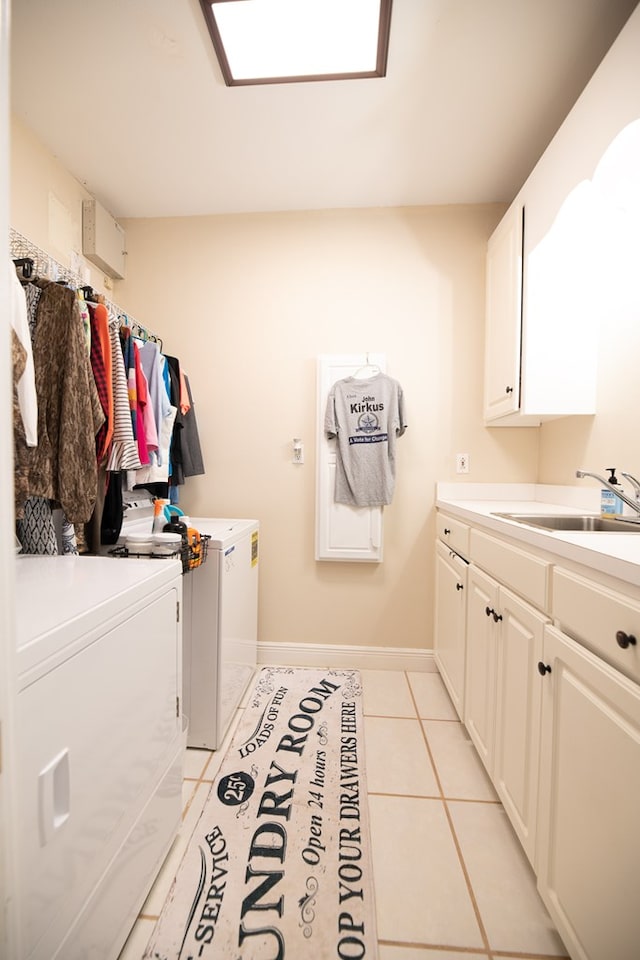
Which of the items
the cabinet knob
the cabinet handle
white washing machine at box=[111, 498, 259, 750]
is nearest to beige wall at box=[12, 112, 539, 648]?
white washing machine at box=[111, 498, 259, 750]

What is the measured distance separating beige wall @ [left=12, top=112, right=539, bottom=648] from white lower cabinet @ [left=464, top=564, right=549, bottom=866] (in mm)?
787

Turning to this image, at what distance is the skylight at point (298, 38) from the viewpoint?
124cm

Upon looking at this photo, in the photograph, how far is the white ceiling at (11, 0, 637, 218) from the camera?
1.31 meters

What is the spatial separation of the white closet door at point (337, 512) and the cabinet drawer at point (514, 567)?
715mm

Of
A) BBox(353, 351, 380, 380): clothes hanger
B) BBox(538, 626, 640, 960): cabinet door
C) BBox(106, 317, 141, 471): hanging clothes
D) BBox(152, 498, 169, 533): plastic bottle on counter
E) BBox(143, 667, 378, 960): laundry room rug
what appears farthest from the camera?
BBox(353, 351, 380, 380): clothes hanger

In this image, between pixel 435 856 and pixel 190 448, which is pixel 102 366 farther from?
pixel 435 856

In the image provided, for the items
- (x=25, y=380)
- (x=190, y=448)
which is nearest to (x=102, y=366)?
(x=25, y=380)

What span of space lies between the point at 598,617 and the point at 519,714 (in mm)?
491

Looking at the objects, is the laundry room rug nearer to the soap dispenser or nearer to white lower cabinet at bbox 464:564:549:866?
white lower cabinet at bbox 464:564:549:866

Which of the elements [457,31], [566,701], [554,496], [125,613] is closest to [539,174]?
[457,31]

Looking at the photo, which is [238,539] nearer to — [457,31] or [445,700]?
[445,700]

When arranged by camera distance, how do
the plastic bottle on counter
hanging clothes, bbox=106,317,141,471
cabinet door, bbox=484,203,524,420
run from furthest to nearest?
1. cabinet door, bbox=484,203,524,420
2. the plastic bottle on counter
3. hanging clothes, bbox=106,317,141,471

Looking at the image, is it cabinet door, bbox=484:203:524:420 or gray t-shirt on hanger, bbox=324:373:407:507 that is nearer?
cabinet door, bbox=484:203:524:420

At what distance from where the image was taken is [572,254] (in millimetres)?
1612
